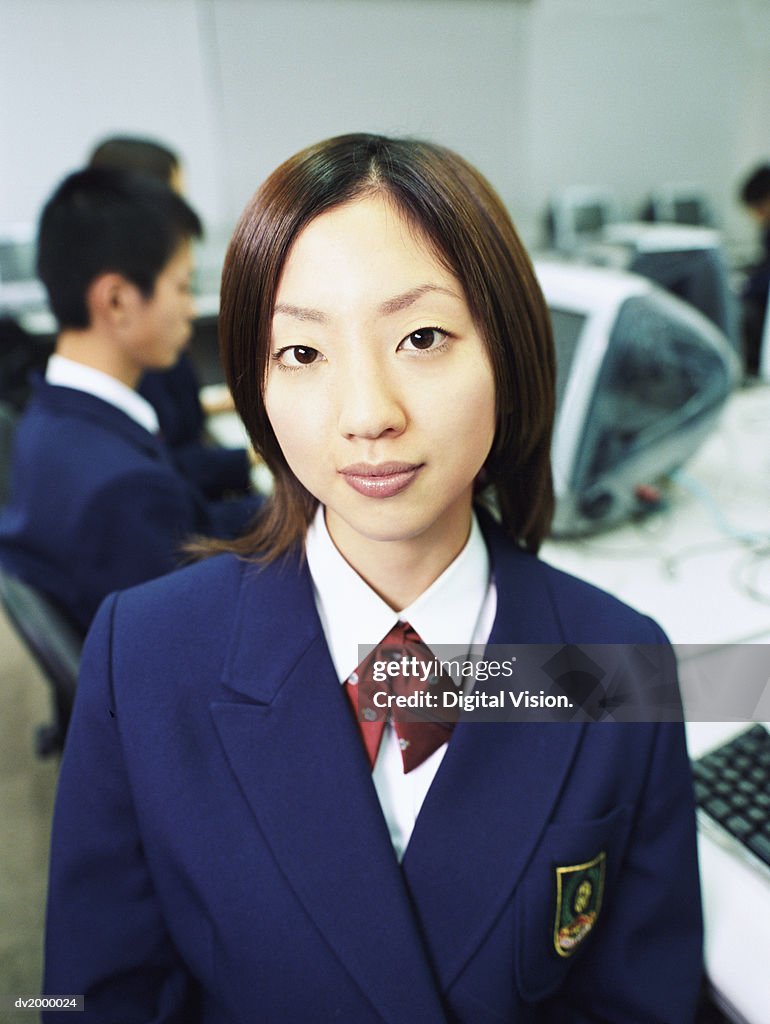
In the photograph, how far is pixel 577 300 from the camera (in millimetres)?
1309

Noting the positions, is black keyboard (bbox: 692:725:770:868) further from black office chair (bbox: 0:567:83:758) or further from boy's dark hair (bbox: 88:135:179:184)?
boy's dark hair (bbox: 88:135:179:184)

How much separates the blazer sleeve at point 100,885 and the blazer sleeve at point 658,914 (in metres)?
0.44

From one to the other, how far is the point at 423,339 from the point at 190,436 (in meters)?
1.79

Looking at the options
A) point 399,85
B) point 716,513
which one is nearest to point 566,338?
point 716,513

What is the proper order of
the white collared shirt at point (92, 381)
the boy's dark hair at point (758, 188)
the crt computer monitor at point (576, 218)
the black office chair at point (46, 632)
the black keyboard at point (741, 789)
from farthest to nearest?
the crt computer monitor at point (576, 218)
the boy's dark hair at point (758, 188)
the white collared shirt at point (92, 381)
the black office chair at point (46, 632)
the black keyboard at point (741, 789)

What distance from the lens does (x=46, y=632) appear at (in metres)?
0.90

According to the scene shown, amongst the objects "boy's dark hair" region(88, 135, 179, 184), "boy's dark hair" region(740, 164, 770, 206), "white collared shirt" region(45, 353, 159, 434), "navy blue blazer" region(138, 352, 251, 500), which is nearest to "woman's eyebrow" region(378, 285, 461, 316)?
"white collared shirt" region(45, 353, 159, 434)

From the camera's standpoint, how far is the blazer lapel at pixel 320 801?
61 cm

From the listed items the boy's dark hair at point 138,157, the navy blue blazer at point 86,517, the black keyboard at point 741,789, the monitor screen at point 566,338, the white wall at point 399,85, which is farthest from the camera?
the white wall at point 399,85

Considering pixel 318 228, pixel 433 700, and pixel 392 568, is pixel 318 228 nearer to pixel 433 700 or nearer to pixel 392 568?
pixel 392 568

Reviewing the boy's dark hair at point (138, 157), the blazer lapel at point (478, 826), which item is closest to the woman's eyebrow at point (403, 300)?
the blazer lapel at point (478, 826)

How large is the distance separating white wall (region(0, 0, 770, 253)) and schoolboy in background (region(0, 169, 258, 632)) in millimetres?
3235

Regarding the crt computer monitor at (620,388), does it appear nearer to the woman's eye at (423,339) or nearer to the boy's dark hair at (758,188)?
the woman's eye at (423,339)

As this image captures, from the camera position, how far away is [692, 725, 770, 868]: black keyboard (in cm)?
76
